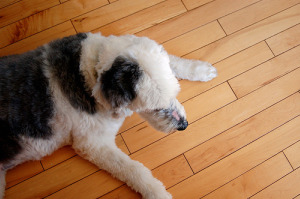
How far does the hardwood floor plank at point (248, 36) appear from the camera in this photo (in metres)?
2.32

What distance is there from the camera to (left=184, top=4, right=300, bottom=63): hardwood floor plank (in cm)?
232

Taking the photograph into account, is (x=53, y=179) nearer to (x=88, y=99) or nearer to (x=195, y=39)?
(x=88, y=99)

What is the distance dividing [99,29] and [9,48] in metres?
0.72

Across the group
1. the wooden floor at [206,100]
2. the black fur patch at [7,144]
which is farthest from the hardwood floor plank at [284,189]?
the black fur patch at [7,144]

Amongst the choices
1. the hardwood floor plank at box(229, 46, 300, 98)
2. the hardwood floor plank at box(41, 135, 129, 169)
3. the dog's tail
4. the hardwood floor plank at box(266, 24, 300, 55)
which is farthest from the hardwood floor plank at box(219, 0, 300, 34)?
the dog's tail

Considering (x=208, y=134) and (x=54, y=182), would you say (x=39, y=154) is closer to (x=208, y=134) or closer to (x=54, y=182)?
(x=54, y=182)

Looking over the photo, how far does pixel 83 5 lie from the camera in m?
2.39

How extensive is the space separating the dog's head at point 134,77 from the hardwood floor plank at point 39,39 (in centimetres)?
92

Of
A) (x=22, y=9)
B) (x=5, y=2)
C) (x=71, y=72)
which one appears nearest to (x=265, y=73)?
(x=71, y=72)

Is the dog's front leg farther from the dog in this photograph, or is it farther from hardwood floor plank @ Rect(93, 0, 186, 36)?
hardwood floor plank @ Rect(93, 0, 186, 36)

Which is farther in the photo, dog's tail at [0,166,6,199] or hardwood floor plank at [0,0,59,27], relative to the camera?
hardwood floor plank at [0,0,59,27]

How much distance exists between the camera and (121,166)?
190 centimetres

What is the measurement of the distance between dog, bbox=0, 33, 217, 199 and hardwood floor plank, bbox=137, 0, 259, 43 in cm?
75

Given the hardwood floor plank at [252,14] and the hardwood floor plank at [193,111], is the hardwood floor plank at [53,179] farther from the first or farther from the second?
the hardwood floor plank at [252,14]
